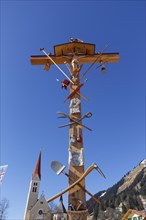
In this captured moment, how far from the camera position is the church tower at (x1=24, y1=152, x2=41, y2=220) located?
3884cm

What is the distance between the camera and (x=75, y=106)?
480cm

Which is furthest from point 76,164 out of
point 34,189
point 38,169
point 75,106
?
point 38,169

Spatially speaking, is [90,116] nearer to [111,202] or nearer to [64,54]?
[64,54]

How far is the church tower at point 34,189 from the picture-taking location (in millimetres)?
38838

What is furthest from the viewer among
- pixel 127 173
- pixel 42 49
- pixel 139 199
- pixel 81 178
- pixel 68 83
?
pixel 127 173

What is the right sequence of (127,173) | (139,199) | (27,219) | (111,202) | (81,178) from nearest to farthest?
(81,178), (27,219), (139,199), (111,202), (127,173)

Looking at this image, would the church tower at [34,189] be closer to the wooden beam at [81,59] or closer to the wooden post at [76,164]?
the wooden beam at [81,59]

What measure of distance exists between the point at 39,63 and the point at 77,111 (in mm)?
2317

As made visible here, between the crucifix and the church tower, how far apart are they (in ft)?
127

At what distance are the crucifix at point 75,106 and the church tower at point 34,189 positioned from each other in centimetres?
3881

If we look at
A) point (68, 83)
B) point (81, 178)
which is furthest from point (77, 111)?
point (81, 178)

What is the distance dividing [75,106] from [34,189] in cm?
4243

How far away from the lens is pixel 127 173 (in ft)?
518

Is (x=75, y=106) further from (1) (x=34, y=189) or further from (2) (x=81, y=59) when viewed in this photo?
(1) (x=34, y=189)
